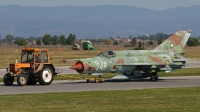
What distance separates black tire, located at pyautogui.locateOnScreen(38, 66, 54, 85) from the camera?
1271 inches

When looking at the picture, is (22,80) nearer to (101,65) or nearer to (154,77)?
(101,65)

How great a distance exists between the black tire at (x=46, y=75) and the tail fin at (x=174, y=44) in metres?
9.26

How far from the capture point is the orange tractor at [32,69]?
32.0 meters

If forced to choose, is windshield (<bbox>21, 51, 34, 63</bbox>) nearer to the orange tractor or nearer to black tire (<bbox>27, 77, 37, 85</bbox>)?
the orange tractor

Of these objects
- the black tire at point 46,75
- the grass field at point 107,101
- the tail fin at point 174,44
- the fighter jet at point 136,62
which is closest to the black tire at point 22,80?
the black tire at point 46,75

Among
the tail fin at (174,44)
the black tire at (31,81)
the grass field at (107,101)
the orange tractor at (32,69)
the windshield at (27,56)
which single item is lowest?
Result: the grass field at (107,101)

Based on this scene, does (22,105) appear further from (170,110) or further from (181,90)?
(181,90)

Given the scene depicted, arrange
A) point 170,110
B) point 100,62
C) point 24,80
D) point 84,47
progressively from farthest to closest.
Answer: point 84,47 < point 100,62 < point 24,80 < point 170,110

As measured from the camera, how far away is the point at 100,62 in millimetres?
34812

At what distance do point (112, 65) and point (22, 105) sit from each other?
46.0 ft

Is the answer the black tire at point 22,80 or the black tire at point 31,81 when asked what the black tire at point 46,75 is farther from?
the black tire at point 22,80

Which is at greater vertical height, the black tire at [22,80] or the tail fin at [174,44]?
the tail fin at [174,44]

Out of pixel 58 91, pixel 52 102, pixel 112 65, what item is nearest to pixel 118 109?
pixel 52 102

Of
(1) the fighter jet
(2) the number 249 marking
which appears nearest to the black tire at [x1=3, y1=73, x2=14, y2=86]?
(1) the fighter jet
